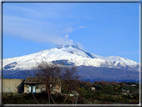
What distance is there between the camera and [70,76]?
5309 mm

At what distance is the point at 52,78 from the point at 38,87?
7.09 ft

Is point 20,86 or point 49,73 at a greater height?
point 49,73

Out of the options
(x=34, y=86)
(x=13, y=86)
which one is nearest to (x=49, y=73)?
(x=34, y=86)

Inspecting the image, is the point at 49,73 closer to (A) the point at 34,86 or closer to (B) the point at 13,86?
(A) the point at 34,86

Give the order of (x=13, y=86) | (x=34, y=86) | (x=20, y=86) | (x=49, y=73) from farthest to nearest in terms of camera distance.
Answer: (x=20, y=86) < (x=13, y=86) < (x=34, y=86) < (x=49, y=73)

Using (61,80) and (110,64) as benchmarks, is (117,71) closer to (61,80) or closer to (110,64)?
(110,64)

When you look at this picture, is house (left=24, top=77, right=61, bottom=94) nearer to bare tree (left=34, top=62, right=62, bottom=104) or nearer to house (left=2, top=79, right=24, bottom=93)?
house (left=2, top=79, right=24, bottom=93)

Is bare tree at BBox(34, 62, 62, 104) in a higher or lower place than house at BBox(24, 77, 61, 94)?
higher

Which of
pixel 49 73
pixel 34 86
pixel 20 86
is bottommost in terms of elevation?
→ pixel 20 86

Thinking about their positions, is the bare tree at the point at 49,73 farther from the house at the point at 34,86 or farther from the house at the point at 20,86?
the house at the point at 20,86

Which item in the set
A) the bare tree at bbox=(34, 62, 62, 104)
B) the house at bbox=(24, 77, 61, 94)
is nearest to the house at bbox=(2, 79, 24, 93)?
the house at bbox=(24, 77, 61, 94)

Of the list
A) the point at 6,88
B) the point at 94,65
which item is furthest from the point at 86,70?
the point at 6,88

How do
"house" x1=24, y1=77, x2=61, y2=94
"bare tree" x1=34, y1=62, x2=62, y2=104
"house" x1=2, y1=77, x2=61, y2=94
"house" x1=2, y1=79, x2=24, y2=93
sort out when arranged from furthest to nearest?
1. "house" x1=2, y1=79, x2=24, y2=93
2. "house" x1=2, y1=77, x2=61, y2=94
3. "house" x1=24, y1=77, x2=61, y2=94
4. "bare tree" x1=34, y1=62, x2=62, y2=104

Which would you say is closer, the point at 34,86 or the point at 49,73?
the point at 49,73
